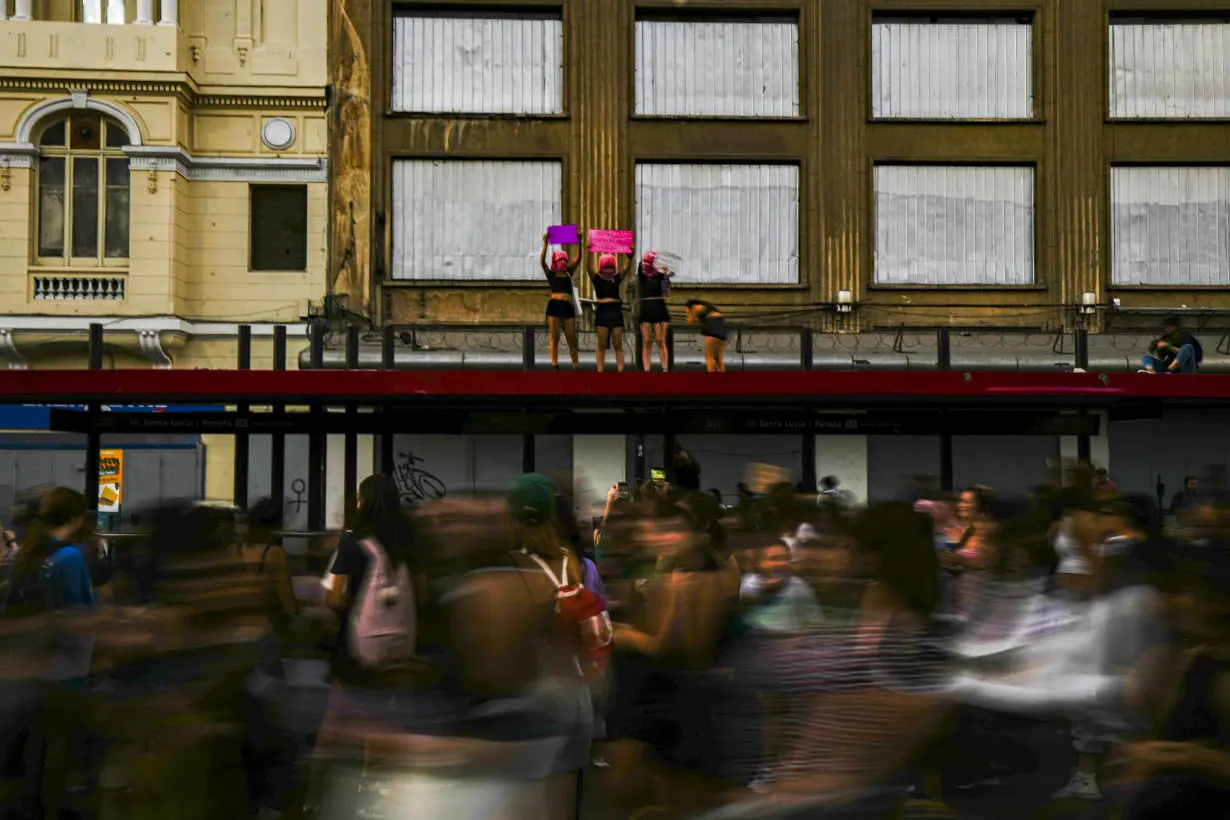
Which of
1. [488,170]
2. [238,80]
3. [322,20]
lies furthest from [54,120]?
[488,170]

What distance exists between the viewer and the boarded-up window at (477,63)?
74.2ft

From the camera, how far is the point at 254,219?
74.8 ft

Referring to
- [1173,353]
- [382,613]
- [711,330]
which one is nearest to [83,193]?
[711,330]

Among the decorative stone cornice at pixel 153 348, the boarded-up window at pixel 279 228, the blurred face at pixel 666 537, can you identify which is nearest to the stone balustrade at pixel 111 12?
the boarded-up window at pixel 279 228

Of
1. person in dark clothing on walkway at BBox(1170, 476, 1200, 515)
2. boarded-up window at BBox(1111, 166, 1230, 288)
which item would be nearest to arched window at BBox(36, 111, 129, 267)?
person in dark clothing on walkway at BBox(1170, 476, 1200, 515)

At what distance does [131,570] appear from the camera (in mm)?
6133

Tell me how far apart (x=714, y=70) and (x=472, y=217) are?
5.43 meters

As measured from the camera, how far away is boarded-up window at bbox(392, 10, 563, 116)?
22.6 m

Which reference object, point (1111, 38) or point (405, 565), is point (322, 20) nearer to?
point (1111, 38)

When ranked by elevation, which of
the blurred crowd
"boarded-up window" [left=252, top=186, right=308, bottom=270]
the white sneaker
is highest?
"boarded-up window" [left=252, top=186, right=308, bottom=270]

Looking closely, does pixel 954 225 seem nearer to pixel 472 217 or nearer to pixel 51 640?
pixel 472 217

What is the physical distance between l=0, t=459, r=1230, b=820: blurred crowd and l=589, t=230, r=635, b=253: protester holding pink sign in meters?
11.3

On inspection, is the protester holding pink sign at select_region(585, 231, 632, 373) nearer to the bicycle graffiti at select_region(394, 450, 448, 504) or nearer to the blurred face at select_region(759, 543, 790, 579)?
the bicycle graffiti at select_region(394, 450, 448, 504)

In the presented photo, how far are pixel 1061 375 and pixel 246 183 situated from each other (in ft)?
50.6
